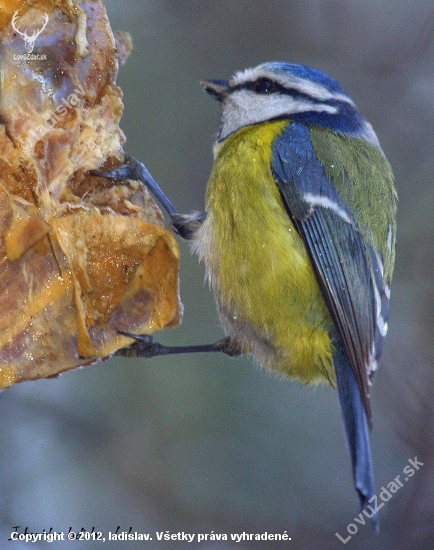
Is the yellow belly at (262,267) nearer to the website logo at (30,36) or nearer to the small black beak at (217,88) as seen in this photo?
the small black beak at (217,88)

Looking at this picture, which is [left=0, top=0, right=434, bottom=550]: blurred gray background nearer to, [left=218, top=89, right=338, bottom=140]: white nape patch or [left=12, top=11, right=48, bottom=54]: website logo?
[left=218, top=89, right=338, bottom=140]: white nape patch

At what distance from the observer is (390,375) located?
9.62 feet

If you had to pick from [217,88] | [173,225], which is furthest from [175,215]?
[217,88]

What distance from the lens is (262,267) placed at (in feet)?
6.57

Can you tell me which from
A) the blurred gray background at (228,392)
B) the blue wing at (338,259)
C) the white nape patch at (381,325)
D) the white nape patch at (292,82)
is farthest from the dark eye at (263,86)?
the white nape patch at (381,325)

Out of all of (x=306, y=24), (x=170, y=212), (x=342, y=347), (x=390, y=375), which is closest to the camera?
(x=342, y=347)

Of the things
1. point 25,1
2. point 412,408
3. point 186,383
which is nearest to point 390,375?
point 412,408

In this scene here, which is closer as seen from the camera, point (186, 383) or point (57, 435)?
point (57, 435)

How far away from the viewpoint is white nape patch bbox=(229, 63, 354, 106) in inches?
87.7

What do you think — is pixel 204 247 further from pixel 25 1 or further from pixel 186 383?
pixel 186 383

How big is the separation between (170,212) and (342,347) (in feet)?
2.14

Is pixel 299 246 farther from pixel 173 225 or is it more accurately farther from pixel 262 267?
pixel 173 225

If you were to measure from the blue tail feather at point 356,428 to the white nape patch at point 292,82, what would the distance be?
82cm

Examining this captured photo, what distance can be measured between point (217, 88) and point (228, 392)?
1.45m
